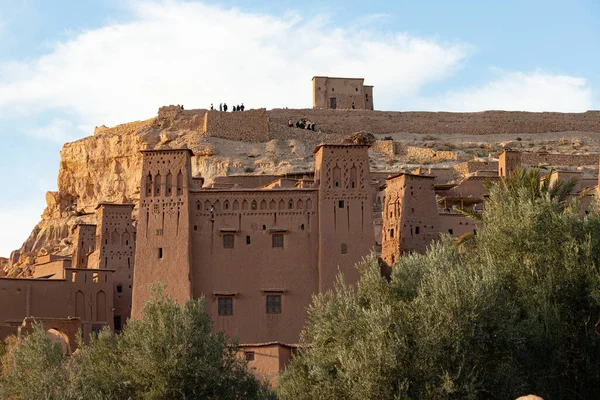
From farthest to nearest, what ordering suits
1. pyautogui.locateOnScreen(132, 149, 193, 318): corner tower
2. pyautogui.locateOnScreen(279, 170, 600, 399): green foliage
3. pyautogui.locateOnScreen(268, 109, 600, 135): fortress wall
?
pyautogui.locateOnScreen(268, 109, 600, 135): fortress wall < pyautogui.locateOnScreen(132, 149, 193, 318): corner tower < pyautogui.locateOnScreen(279, 170, 600, 399): green foliage

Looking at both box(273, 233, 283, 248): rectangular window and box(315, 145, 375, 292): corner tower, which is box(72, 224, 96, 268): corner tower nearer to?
box(273, 233, 283, 248): rectangular window

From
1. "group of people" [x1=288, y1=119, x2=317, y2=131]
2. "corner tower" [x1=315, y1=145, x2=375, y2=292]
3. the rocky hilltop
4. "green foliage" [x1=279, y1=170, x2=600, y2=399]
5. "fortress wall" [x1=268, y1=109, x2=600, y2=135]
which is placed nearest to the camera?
"green foliage" [x1=279, y1=170, x2=600, y2=399]

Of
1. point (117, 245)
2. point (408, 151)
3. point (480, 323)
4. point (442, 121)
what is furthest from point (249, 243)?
point (442, 121)

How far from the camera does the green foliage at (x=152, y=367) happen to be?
22.9 meters

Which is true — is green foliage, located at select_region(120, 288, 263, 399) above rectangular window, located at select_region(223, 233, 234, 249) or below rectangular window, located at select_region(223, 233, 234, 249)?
below

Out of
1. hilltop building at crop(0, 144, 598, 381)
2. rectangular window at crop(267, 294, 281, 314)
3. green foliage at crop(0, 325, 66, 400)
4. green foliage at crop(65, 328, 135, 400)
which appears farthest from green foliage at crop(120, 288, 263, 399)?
rectangular window at crop(267, 294, 281, 314)

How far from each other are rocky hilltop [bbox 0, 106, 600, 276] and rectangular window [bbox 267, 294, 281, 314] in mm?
21976

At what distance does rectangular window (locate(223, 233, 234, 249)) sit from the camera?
32.8 metres

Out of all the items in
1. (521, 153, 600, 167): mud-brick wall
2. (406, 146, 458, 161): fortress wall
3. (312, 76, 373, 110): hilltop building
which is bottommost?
(521, 153, 600, 167): mud-brick wall

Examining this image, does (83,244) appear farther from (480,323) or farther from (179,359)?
(480,323)

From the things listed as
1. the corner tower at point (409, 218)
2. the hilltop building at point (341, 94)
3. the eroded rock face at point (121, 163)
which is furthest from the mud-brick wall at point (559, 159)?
the corner tower at point (409, 218)

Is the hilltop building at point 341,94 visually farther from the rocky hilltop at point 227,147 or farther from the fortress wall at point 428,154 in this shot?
the fortress wall at point 428,154

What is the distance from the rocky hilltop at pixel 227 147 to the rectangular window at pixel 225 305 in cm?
2151

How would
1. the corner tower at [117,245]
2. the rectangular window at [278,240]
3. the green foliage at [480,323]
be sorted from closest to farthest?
the green foliage at [480,323] < the rectangular window at [278,240] < the corner tower at [117,245]
